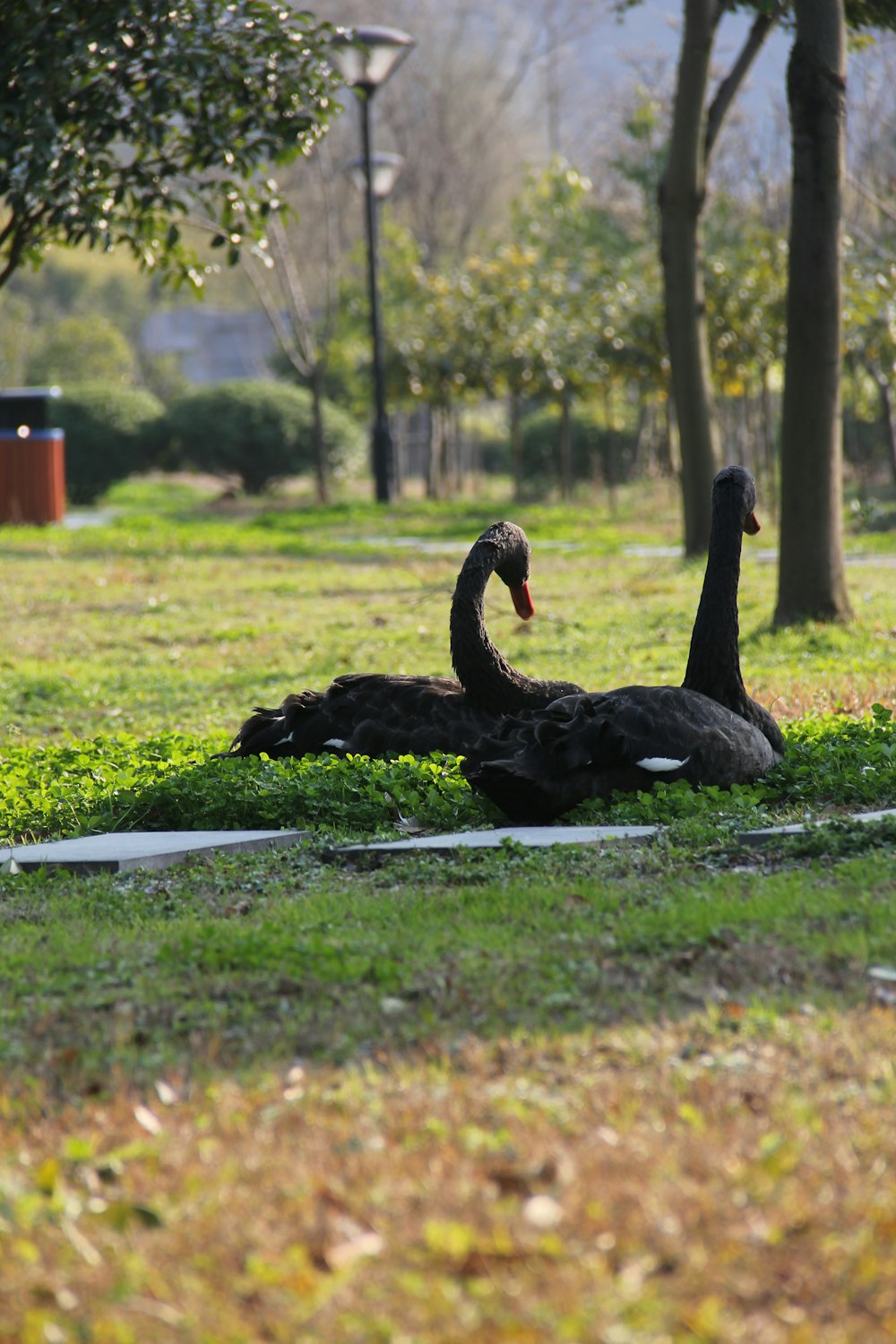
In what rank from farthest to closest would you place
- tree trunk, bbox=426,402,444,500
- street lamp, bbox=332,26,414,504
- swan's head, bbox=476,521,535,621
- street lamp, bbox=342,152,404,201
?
tree trunk, bbox=426,402,444,500
street lamp, bbox=342,152,404,201
street lamp, bbox=332,26,414,504
swan's head, bbox=476,521,535,621

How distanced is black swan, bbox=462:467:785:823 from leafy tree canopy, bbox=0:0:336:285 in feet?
13.5

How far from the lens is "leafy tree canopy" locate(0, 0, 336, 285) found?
7793 mm

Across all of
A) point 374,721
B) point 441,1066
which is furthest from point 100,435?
point 441,1066

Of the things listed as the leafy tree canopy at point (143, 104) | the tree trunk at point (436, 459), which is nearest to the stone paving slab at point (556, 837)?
the leafy tree canopy at point (143, 104)

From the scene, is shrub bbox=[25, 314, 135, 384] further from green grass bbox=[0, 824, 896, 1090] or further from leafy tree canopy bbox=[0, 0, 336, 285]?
green grass bbox=[0, 824, 896, 1090]

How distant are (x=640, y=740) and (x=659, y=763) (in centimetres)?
11

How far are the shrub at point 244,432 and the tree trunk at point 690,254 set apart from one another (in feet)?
52.7

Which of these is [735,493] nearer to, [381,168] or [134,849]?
[134,849]

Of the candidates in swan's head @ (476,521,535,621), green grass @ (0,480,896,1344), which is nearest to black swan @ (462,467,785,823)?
green grass @ (0,480,896,1344)

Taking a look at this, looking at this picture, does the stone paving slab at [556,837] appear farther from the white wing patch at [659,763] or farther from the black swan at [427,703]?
the black swan at [427,703]

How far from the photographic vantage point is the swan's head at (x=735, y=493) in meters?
6.05

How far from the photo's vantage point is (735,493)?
6.06m

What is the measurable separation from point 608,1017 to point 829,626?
6.89 m

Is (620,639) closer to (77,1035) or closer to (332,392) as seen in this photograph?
(77,1035)
